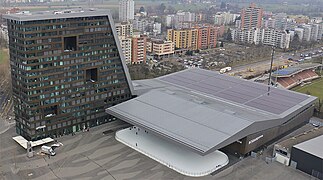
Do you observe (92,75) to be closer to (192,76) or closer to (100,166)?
(100,166)

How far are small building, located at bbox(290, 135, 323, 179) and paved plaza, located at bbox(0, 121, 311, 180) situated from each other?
2.91 feet

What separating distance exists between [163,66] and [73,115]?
1993 inches

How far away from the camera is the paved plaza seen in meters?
37.3

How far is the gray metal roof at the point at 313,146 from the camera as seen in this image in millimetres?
39094

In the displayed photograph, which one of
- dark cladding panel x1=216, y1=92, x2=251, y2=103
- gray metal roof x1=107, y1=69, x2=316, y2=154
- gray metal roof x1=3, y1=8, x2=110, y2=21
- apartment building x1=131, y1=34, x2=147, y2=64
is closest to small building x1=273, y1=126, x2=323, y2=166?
gray metal roof x1=107, y1=69, x2=316, y2=154

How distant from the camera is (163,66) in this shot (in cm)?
9531

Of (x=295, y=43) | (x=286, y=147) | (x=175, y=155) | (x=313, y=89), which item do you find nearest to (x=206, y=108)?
(x=175, y=155)

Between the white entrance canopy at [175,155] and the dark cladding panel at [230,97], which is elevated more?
the dark cladding panel at [230,97]

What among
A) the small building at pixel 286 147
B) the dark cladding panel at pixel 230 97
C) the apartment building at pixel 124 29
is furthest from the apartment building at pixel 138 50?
the small building at pixel 286 147

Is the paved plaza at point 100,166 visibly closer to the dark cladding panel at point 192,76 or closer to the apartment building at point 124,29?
the dark cladding panel at point 192,76

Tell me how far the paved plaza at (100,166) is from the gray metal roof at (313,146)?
9.12 ft

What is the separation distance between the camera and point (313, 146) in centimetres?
4062

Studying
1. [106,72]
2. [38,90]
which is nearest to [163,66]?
[106,72]

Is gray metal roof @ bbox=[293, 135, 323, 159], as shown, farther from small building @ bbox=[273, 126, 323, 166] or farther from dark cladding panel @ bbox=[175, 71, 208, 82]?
dark cladding panel @ bbox=[175, 71, 208, 82]
